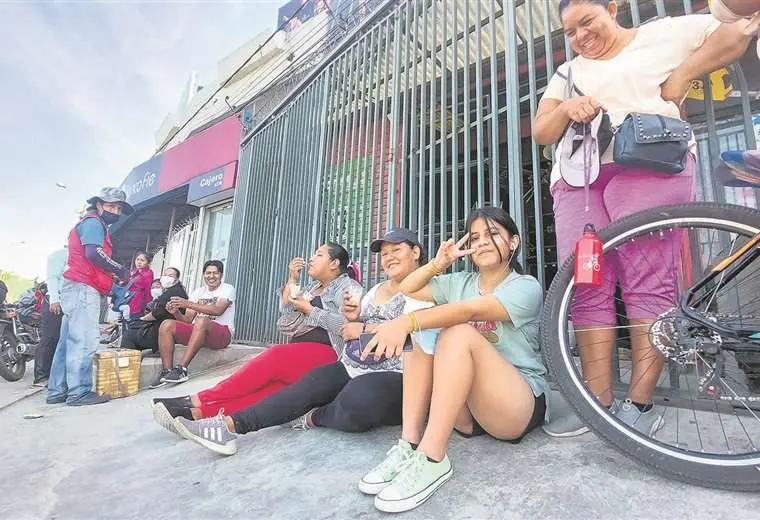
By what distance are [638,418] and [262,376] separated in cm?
191

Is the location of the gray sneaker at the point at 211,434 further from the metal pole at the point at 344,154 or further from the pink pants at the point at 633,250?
the metal pole at the point at 344,154

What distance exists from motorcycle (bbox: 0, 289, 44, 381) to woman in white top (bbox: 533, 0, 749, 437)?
6527 mm

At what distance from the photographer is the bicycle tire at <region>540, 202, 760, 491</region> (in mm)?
1253

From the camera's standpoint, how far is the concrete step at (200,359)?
413cm

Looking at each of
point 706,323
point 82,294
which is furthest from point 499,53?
point 82,294

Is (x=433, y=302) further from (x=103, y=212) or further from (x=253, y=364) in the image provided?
(x=103, y=212)

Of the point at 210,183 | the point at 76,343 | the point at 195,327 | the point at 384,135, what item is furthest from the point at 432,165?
the point at 210,183

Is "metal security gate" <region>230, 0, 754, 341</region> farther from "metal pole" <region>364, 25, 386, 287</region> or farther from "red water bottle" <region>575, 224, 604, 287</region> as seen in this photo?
"red water bottle" <region>575, 224, 604, 287</region>

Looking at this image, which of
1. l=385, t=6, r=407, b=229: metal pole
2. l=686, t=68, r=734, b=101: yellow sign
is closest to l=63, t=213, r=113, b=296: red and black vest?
l=385, t=6, r=407, b=229: metal pole

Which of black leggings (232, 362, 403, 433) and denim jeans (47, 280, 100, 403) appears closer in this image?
black leggings (232, 362, 403, 433)

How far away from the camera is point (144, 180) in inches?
497

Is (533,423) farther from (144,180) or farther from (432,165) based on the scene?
(144,180)

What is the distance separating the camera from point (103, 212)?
153 inches

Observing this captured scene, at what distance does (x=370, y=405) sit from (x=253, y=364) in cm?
92
